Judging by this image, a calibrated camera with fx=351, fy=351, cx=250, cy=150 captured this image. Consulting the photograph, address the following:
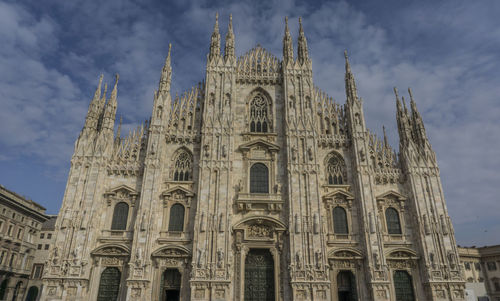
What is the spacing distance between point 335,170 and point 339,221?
4435 mm

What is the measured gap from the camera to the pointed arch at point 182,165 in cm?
2942

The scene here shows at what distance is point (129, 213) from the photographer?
90.4 feet

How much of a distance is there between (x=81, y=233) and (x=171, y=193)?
23.1 feet

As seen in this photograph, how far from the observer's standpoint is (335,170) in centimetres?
3019

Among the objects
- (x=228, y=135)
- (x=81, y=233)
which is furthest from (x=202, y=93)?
(x=81, y=233)

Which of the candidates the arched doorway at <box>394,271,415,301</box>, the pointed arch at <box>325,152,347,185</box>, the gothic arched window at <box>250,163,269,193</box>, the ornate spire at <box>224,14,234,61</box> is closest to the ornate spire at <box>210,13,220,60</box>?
the ornate spire at <box>224,14,234,61</box>

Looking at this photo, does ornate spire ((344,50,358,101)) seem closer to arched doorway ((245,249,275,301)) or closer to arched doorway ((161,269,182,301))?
arched doorway ((245,249,275,301))

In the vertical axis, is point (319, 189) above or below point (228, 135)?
below

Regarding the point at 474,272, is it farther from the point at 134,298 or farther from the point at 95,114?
the point at 95,114

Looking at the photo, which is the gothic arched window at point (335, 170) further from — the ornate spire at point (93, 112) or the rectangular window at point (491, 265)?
the rectangular window at point (491, 265)

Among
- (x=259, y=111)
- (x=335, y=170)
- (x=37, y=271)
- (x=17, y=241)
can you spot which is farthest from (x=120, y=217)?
(x=37, y=271)

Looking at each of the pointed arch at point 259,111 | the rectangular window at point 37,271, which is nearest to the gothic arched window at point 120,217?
the pointed arch at point 259,111

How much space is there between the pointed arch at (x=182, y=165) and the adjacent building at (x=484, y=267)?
44.3 metres

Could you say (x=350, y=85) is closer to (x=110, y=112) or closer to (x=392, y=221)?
(x=392, y=221)
